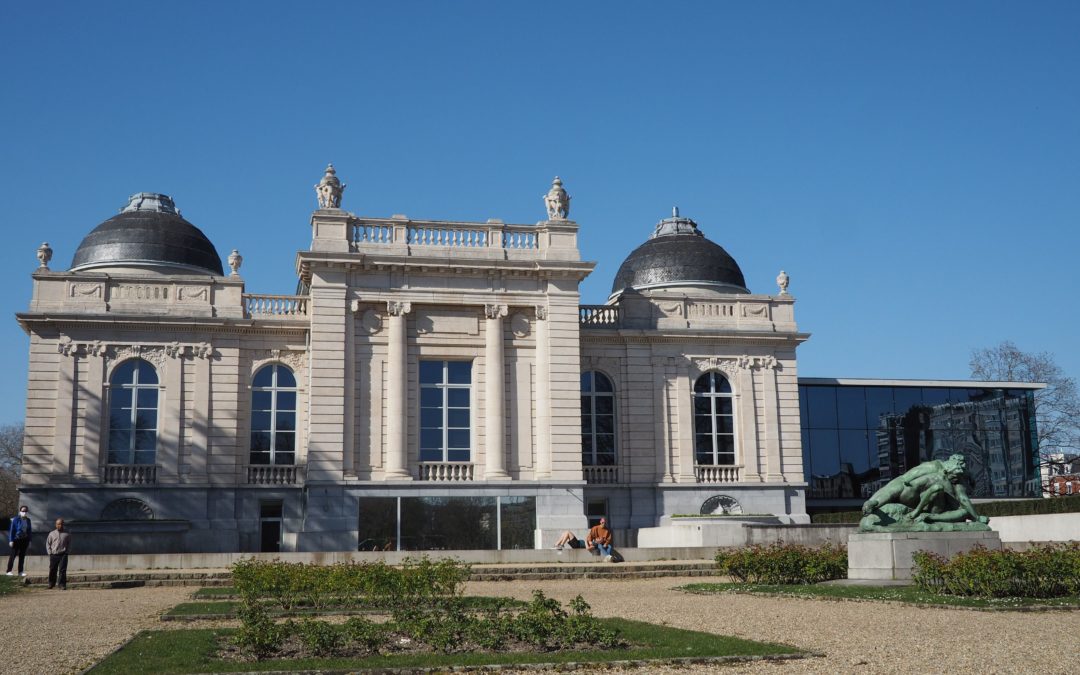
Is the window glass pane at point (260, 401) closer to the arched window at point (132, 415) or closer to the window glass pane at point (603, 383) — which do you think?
the arched window at point (132, 415)

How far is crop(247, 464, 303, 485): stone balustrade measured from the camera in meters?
39.0

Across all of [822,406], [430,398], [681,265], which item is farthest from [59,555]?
[822,406]

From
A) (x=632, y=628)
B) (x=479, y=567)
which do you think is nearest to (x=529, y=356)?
(x=479, y=567)

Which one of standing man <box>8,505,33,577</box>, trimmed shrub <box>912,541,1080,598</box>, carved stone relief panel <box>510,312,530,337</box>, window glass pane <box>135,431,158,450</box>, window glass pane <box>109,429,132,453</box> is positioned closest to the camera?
trimmed shrub <box>912,541,1080,598</box>

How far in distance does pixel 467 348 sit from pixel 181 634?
23.9m

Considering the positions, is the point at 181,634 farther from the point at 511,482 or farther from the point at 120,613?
the point at 511,482

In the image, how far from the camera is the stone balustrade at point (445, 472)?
37719 millimetres

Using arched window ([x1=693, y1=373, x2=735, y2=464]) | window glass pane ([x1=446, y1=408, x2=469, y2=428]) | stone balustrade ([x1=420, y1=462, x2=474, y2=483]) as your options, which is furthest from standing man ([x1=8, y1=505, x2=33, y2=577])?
arched window ([x1=693, y1=373, x2=735, y2=464])

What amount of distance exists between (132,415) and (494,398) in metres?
12.6

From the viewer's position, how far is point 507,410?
127 feet

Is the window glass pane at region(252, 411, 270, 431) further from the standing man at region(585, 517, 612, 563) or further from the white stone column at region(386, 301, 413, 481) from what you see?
the standing man at region(585, 517, 612, 563)

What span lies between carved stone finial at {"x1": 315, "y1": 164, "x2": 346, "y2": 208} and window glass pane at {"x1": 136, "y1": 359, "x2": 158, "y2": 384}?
8.28 meters

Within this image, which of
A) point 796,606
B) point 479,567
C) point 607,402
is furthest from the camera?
point 607,402

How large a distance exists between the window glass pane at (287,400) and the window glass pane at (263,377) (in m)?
0.58
